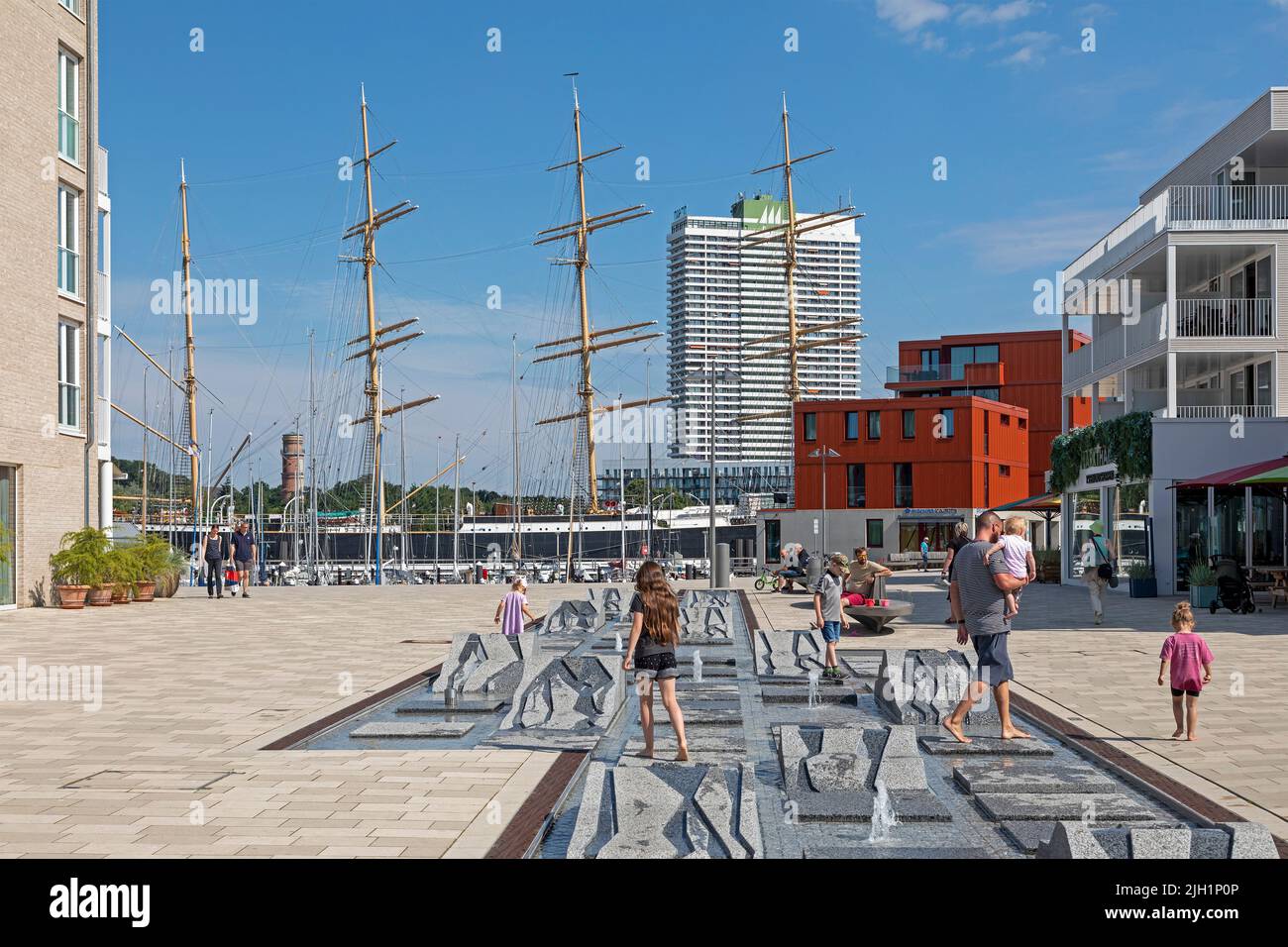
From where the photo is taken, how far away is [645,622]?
9141 mm

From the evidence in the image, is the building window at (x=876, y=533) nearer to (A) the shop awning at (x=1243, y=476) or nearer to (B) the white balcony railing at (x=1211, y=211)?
(B) the white balcony railing at (x=1211, y=211)

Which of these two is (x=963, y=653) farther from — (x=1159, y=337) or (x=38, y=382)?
(x=1159, y=337)

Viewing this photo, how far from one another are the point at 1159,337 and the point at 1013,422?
149 ft

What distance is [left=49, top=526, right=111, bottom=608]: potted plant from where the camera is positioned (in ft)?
83.6

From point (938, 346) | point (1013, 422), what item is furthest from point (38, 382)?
point (938, 346)

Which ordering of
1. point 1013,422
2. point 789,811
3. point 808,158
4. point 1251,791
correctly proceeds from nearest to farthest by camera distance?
point 789,811 < point 1251,791 < point 1013,422 < point 808,158

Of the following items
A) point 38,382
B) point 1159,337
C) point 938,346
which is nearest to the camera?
point 38,382

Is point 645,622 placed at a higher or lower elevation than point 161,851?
higher

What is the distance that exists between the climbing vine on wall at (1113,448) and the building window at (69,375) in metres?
25.6

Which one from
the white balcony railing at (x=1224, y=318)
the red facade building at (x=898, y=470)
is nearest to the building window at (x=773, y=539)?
the red facade building at (x=898, y=470)

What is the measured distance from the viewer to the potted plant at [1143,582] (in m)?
29.5

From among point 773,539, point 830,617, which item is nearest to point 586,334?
point 773,539

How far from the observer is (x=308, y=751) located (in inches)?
365

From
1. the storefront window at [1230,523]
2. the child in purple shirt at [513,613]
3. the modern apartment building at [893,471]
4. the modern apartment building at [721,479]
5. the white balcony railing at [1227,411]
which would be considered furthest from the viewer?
the modern apartment building at [721,479]
